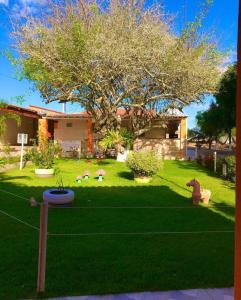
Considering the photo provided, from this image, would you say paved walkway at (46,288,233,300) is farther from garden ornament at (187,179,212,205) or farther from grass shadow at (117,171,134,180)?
grass shadow at (117,171,134,180)

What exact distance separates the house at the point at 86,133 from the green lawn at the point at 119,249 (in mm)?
14581

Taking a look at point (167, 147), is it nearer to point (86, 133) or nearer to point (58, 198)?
point (86, 133)

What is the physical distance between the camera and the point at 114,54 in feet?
53.8

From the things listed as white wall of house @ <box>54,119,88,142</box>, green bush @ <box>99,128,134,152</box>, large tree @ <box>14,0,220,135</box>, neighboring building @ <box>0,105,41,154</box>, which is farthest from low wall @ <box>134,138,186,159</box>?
neighboring building @ <box>0,105,41,154</box>

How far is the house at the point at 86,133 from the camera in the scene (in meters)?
24.2

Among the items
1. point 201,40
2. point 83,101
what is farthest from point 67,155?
point 201,40

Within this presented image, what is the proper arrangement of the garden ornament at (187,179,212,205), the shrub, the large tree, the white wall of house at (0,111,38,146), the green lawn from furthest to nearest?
Result: the white wall of house at (0,111,38,146), the shrub, the large tree, the garden ornament at (187,179,212,205), the green lawn

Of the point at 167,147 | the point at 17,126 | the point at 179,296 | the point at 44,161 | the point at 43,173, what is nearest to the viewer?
the point at 179,296

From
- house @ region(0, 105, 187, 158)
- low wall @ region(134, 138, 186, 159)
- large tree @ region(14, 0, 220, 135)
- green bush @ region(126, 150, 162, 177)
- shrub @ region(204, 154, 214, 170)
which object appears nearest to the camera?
green bush @ region(126, 150, 162, 177)

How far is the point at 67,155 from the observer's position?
949 inches

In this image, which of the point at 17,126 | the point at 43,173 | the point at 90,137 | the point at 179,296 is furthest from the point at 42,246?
the point at 17,126

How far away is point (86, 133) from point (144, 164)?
47.6 ft

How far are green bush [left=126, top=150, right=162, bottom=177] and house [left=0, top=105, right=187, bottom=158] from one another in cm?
1050

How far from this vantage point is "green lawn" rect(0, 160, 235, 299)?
3.96m
